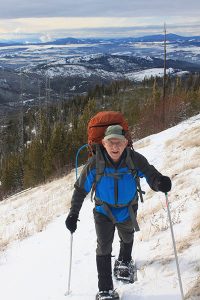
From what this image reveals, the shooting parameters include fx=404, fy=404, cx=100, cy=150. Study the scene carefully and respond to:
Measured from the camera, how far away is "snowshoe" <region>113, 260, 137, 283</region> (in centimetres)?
458

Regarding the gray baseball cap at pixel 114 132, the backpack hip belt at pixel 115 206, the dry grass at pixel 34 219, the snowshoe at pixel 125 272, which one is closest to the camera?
the gray baseball cap at pixel 114 132

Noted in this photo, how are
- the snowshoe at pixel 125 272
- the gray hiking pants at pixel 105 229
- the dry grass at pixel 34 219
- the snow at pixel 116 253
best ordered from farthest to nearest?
the dry grass at pixel 34 219 → the snowshoe at pixel 125 272 → the snow at pixel 116 253 → the gray hiking pants at pixel 105 229

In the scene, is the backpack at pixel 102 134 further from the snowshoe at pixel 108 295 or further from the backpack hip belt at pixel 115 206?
the snowshoe at pixel 108 295

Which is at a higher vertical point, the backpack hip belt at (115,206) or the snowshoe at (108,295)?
the backpack hip belt at (115,206)

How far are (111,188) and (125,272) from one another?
3.72ft

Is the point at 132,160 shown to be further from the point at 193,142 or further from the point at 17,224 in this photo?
the point at 193,142

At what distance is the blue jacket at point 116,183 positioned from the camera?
4.11m

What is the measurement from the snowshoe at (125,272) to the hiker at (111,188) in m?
0.29

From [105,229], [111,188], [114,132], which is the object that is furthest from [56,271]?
[114,132]

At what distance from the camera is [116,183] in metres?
4.10

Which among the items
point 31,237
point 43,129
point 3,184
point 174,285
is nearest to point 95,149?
point 174,285

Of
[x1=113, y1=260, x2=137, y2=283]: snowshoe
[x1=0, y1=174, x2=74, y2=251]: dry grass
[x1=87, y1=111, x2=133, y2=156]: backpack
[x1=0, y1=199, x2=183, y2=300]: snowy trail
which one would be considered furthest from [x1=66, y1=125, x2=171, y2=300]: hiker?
[x1=0, y1=174, x2=74, y2=251]: dry grass

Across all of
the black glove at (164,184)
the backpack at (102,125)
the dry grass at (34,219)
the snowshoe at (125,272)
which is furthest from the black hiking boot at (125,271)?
the dry grass at (34,219)

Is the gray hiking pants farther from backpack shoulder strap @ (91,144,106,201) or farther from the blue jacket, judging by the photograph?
backpack shoulder strap @ (91,144,106,201)
